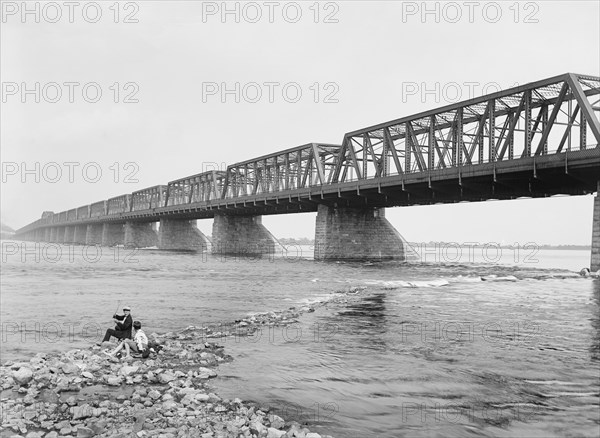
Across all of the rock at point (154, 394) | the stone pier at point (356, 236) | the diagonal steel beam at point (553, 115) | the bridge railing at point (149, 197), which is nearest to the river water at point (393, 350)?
the rock at point (154, 394)

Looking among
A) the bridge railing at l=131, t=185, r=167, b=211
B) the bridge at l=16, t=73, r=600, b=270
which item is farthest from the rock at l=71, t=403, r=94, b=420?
the bridge railing at l=131, t=185, r=167, b=211

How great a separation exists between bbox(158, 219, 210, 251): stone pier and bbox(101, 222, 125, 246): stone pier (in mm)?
48358

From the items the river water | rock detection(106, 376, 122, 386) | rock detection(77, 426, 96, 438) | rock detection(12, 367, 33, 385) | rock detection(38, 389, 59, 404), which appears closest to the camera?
rock detection(77, 426, 96, 438)

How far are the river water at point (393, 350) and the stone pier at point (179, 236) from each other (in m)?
108

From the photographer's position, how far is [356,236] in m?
75.1

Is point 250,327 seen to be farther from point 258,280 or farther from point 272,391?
point 258,280

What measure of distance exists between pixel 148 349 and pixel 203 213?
101 metres

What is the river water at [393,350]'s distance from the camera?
9.00 m

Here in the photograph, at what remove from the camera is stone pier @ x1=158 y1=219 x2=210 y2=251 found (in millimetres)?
137250

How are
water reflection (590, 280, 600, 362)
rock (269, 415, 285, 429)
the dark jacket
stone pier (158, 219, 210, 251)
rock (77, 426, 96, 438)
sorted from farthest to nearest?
stone pier (158, 219, 210, 251)
the dark jacket
water reflection (590, 280, 600, 362)
rock (269, 415, 285, 429)
rock (77, 426, 96, 438)

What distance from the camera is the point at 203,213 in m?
113

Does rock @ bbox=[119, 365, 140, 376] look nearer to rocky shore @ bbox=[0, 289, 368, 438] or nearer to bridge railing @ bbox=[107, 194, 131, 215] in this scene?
rocky shore @ bbox=[0, 289, 368, 438]

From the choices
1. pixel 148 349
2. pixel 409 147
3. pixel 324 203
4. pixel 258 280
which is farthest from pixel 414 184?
pixel 148 349

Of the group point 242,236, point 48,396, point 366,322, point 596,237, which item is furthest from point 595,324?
point 242,236
